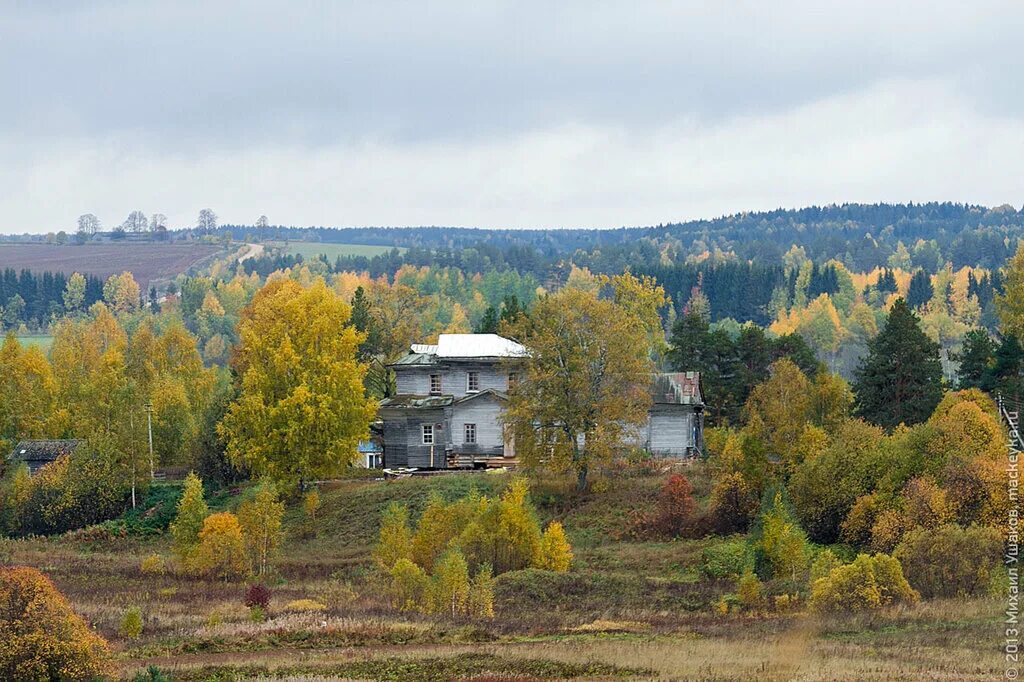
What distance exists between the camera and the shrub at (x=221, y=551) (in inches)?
1823

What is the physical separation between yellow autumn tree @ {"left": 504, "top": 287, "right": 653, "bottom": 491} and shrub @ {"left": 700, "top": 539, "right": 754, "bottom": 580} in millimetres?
11100

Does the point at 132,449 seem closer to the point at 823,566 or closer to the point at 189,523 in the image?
the point at 189,523

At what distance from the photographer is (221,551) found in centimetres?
4641

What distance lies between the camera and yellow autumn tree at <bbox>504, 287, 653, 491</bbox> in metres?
55.2

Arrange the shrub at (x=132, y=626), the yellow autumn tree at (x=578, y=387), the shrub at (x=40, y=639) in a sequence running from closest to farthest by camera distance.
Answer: the shrub at (x=40, y=639) < the shrub at (x=132, y=626) < the yellow autumn tree at (x=578, y=387)

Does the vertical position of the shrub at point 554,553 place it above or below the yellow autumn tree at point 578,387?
below

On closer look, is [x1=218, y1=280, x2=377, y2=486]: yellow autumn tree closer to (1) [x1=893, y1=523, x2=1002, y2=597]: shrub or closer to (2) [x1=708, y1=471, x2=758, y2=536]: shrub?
(2) [x1=708, y1=471, x2=758, y2=536]: shrub

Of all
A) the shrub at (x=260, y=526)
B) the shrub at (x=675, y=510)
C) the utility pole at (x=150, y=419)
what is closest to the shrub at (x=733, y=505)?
the shrub at (x=675, y=510)

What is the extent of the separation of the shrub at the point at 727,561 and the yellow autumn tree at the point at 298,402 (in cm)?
1966

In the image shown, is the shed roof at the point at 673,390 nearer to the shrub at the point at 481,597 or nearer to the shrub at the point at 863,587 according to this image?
the shrub at the point at 481,597

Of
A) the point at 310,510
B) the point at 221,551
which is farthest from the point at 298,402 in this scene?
the point at 221,551

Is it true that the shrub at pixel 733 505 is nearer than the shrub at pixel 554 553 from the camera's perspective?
No

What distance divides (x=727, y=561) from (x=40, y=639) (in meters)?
22.0

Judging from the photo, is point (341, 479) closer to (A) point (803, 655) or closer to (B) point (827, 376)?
(B) point (827, 376)
